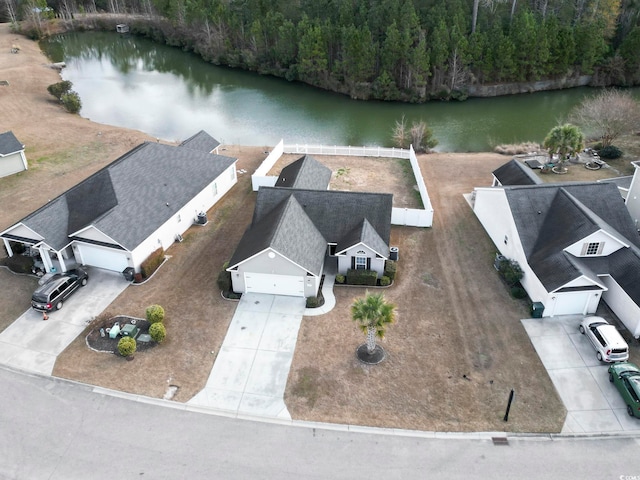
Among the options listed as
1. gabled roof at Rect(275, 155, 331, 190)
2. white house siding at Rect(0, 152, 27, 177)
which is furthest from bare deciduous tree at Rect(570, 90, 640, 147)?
white house siding at Rect(0, 152, 27, 177)

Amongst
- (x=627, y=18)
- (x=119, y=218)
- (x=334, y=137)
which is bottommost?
(x=334, y=137)

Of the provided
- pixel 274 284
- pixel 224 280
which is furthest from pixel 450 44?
pixel 224 280

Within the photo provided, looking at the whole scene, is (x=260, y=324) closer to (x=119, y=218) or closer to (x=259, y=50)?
(x=119, y=218)

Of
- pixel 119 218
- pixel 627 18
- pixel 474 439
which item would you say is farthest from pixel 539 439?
pixel 627 18

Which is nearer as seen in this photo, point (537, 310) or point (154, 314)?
point (154, 314)

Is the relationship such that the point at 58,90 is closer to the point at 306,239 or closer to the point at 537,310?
the point at 306,239
